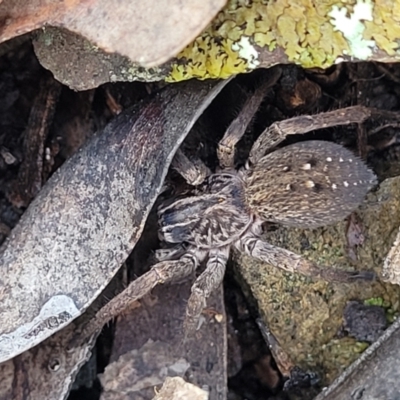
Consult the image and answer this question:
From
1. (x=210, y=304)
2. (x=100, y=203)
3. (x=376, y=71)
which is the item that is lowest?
(x=210, y=304)

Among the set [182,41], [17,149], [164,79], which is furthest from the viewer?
[17,149]

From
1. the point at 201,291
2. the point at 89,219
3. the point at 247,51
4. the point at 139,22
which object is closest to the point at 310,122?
the point at 247,51

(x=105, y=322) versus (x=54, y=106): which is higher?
(x=54, y=106)

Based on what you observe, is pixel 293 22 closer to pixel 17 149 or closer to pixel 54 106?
pixel 54 106

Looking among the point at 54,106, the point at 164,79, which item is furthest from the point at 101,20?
the point at 54,106

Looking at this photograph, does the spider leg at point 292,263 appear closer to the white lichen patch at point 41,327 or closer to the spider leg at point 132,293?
the spider leg at point 132,293
